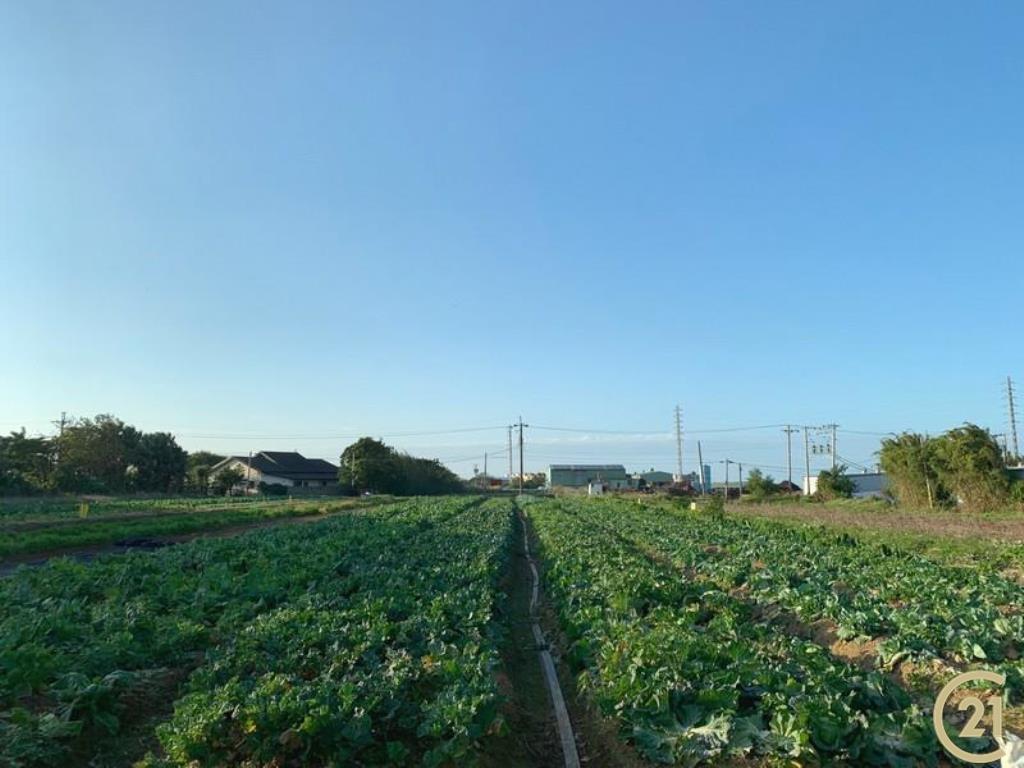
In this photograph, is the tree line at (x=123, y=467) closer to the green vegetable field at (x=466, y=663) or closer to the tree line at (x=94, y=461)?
the tree line at (x=94, y=461)

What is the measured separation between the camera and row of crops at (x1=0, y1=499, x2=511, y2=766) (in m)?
5.45

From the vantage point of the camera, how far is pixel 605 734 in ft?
22.5

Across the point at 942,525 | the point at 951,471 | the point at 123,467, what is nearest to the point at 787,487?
the point at 951,471

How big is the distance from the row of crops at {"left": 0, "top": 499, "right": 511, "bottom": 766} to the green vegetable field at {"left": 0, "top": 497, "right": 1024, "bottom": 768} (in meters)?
0.03

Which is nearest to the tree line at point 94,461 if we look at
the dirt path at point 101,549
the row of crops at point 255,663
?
the dirt path at point 101,549

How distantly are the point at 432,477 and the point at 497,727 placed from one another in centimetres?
8815

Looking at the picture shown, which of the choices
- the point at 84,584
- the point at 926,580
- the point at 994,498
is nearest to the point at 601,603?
the point at 926,580

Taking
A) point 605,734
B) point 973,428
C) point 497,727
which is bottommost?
point 605,734

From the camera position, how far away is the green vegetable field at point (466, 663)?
5.40 m

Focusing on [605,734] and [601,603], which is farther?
[601,603]

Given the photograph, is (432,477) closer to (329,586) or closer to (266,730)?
(329,586)

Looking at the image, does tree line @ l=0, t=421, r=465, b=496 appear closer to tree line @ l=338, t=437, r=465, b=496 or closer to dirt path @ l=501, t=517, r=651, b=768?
tree line @ l=338, t=437, r=465, b=496

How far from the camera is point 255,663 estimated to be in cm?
723

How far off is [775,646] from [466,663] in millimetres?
3750
